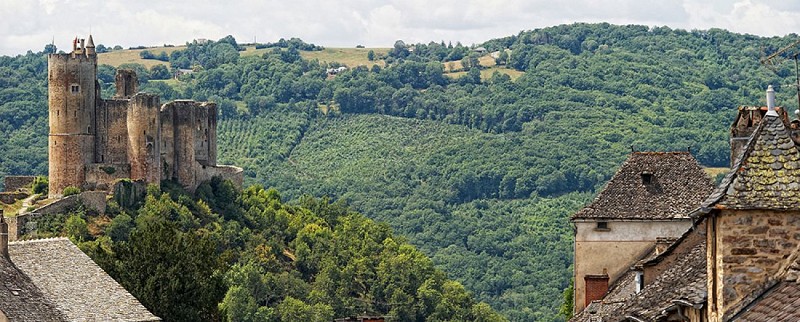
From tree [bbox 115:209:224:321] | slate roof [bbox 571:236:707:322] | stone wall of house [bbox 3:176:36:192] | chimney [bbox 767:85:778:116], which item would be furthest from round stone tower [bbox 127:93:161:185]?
chimney [bbox 767:85:778:116]

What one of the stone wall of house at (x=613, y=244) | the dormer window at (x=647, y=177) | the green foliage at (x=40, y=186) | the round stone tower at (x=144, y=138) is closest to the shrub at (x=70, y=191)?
the round stone tower at (x=144, y=138)

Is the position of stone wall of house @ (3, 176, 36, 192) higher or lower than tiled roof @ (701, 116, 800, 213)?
lower

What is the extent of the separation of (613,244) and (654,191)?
1519 mm

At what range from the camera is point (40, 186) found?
423ft

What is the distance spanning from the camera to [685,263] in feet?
96.6

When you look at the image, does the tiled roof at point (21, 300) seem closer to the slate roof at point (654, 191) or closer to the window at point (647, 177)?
the slate roof at point (654, 191)

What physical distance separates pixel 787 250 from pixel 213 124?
378 feet

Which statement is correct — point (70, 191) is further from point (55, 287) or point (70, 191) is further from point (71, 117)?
point (55, 287)

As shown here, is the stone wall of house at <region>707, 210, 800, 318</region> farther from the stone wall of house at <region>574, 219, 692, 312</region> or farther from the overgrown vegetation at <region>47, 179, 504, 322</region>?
the overgrown vegetation at <region>47, 179, 504, 322</region>

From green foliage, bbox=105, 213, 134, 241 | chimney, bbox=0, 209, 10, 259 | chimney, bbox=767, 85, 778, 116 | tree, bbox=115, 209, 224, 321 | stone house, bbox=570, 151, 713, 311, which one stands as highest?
chimney, bbox=767, 85, 778, 116

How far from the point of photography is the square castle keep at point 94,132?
404ft

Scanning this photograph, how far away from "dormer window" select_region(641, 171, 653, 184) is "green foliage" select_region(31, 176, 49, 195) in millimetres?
84655

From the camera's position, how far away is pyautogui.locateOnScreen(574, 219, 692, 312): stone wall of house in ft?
151

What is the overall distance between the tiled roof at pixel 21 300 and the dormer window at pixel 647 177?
14.4 metres
